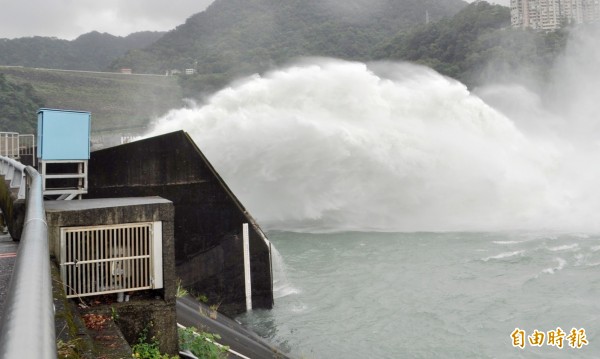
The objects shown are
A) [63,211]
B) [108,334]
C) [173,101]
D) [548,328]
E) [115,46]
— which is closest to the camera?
[108,334]

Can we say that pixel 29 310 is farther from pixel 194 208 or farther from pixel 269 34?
pixel 269 34

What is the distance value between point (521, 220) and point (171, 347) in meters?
20.6

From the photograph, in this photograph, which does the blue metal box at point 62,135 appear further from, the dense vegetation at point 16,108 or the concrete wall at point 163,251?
the dense vegetation at point 16,108

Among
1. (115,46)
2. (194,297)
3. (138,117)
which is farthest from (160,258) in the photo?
(115,46)

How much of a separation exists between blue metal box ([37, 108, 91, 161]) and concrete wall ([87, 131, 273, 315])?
13.1ft

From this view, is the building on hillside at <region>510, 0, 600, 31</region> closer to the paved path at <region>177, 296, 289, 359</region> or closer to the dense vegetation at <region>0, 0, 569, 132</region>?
the dense vegetation at <region>0, 0, 569, 132</region>

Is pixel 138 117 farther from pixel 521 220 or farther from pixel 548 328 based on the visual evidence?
pixel 548 328

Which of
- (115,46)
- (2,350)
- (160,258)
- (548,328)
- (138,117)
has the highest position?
(115,46)

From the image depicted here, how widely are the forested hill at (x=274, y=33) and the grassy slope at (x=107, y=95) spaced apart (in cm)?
950

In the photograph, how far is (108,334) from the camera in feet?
13.8

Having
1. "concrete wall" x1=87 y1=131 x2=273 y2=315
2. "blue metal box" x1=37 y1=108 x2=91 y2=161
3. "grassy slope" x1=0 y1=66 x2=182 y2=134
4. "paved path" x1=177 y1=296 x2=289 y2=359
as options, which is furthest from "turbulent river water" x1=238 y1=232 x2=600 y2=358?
A: "grassy slope" x1=0 y1=66 x2=182 y2=134

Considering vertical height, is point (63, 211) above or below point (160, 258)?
above

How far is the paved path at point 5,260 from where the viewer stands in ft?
13.4

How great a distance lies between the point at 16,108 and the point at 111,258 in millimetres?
61449
